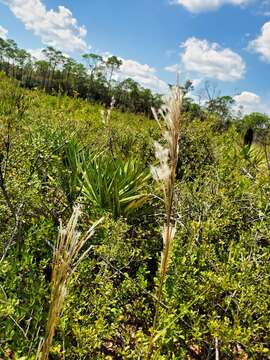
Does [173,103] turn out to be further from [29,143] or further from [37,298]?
[29,143]

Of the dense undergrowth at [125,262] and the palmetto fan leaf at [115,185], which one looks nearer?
the dense undergrowth at [125,262]

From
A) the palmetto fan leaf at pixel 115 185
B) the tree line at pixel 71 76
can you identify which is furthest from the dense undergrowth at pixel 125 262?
the tree line at pixel 71 76

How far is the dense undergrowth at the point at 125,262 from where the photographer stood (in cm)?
225

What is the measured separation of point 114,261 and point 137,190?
189 centimetres

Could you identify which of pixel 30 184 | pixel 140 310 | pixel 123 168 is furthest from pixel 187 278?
pixel 123 168

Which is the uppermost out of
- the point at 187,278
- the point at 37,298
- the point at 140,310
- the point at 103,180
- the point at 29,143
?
the point at 29,143

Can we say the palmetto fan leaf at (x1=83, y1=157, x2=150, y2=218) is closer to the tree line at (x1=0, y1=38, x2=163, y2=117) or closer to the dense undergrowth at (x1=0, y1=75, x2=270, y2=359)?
the dense undergrowth at (x1=0, y1=75, x2=270, y2=359)

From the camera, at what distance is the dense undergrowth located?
2246mm

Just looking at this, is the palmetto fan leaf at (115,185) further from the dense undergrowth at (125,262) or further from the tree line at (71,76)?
the tree line at (71,76)

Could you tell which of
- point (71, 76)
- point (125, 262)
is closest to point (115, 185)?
point (125, 262)

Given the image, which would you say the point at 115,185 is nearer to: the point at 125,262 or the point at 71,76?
the point at 125,262

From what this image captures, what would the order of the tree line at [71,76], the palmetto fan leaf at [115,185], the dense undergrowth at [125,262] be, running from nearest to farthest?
the dense undergrowth at [125,262], the palmetto fan leaf at [115,185], the tree line at [71,76]

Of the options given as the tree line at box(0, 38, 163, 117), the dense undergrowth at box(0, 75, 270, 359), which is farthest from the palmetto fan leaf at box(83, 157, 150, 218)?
the tree line at box(0, 38, 163, 117)

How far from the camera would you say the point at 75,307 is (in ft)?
7.91
